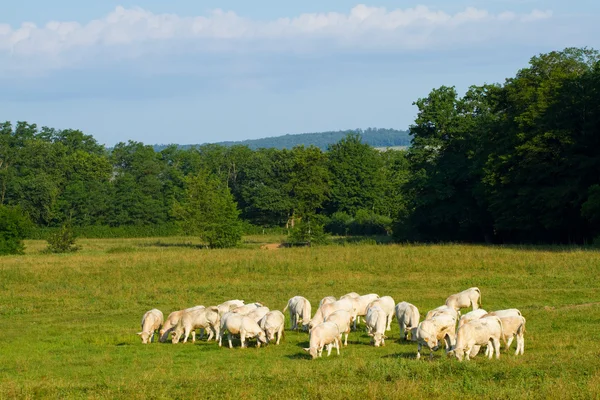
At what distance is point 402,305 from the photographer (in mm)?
21797

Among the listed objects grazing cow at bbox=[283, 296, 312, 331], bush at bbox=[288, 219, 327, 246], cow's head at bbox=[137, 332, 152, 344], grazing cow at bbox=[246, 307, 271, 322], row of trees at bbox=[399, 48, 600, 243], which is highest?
row of trees at bbox=[399, 48, 600, 243]

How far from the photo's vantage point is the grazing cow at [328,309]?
21.3 meters

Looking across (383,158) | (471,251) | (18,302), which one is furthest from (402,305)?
(383,158)

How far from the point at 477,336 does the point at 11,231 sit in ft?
162

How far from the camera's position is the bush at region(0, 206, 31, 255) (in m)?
58.5

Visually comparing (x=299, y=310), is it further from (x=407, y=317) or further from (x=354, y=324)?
(x=407, y=317)

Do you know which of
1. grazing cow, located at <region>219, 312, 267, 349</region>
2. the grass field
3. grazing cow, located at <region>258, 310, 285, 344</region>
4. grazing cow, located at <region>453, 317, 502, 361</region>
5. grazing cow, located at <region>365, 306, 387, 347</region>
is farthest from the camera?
grazing cow, located at <region>258, 310, 285, 344</region>

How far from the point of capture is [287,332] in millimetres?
23594

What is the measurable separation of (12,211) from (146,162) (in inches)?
2501

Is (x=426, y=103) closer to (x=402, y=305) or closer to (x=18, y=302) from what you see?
(x=18, y=302)

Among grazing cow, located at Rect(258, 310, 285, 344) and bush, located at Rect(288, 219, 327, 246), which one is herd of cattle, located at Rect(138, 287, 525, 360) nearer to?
grazing cow, located at Rect(258, 310, 285, 344)

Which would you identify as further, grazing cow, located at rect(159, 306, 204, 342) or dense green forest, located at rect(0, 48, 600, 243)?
dense green forest, located at rect(0, 48, 600, 243)

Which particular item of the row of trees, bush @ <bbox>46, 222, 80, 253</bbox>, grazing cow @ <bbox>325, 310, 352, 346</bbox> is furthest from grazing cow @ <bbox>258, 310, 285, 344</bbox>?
bush @ <bbox>46, 222, 80, 253</bbox>

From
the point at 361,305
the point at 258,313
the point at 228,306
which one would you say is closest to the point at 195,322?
the point at 258,313
